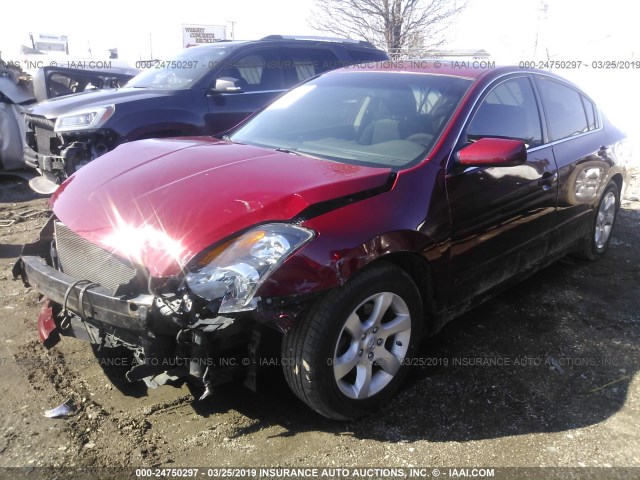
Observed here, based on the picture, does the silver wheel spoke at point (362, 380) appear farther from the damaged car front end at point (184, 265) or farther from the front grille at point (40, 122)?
the front grille at point (40, 122)

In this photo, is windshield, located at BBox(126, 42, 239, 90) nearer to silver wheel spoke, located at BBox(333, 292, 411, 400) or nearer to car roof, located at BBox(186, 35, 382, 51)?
car roof, located at BBox(186, 35, 382, 51)

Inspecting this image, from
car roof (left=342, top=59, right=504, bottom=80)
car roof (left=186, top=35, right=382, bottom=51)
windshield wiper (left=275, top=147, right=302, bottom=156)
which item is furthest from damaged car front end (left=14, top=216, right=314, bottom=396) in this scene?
car roof (left=186, top=35, right=382, bottom=51)

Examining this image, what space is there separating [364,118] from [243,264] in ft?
5.32

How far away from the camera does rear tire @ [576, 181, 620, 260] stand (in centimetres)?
489

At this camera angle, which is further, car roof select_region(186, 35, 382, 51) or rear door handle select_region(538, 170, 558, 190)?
car roof select_region(186, 35, 382, 51)

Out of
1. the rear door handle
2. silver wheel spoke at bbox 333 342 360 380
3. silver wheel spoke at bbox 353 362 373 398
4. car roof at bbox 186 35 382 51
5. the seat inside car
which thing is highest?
car roof at bbox 186 35 382 51

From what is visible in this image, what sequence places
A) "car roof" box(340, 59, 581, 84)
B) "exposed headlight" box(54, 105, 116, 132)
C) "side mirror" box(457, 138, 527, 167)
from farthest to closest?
1. "exposed headlight" box(54, 105, 116, 132)
2. "car roof" box(340, 59, 581, 84)
3. "side mirror" box(457, 138, 527, 167)

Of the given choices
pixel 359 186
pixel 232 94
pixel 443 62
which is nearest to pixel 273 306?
pixel 359 186

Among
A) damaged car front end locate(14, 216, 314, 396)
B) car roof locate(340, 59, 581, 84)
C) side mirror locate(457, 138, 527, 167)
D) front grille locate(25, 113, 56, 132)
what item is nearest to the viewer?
damaged car front end locate(14, 216, 314, 396)

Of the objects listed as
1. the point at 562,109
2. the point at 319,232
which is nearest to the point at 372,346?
the point at 319,232

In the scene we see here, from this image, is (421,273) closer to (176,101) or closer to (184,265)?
(184,265)

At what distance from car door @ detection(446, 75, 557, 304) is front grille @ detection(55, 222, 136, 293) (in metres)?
1.75

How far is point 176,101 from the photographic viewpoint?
20.4 feet

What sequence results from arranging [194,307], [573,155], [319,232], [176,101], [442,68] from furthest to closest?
1. [176,101]
2. [573,155]
3. [442,68]
4. [319,232]
5. [194,307]
